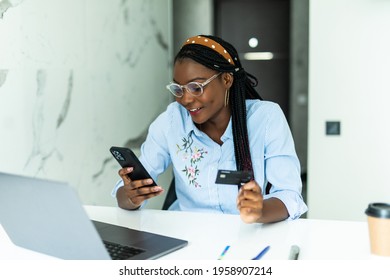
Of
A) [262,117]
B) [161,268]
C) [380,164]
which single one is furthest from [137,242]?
[380,164]

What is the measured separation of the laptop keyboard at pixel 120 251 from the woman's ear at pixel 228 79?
0.76m

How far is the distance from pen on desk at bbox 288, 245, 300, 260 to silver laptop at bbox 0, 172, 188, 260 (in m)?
0.24

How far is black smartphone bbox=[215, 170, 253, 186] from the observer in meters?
1.14

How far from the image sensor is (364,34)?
2354 millimetres

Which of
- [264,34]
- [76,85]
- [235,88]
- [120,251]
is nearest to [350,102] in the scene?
[235,88]

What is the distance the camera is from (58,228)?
0.92m

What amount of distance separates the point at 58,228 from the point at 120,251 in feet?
0.55

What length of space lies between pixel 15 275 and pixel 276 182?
0.82m

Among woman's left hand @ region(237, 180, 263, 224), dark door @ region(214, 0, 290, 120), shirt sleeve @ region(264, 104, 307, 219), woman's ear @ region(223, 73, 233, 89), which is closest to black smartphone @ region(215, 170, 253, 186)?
woman's left hand @ region(237, 180, 263, 224)

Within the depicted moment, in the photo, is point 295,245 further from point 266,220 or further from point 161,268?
point 161,268

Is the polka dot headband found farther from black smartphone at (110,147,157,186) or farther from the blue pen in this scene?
the blue pen

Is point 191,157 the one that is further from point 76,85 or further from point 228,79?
point 76,85

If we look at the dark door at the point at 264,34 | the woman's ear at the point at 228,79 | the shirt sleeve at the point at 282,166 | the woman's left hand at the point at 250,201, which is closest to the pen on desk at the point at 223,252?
the woman's left hand at the point at 250,201

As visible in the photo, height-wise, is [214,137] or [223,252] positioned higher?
[214,137]
